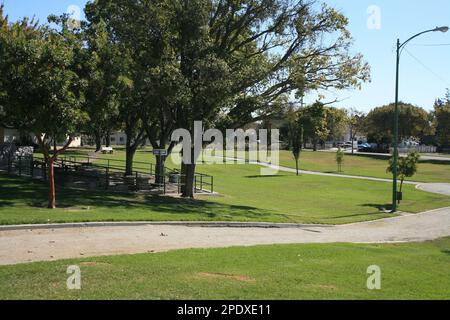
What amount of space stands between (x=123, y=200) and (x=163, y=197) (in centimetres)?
335

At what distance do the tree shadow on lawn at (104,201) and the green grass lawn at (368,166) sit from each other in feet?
109

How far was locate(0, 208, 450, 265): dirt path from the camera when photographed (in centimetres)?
1040

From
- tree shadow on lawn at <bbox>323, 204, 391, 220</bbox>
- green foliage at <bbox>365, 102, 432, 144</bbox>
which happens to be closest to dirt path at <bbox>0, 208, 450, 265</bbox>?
tree shadow on lawn at <bbox>323, 204, 391, 220</bbox>

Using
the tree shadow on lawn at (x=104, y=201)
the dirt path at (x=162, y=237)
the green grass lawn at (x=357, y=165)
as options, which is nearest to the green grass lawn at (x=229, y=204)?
the tree shadow on lawn at (x=104, y=201)

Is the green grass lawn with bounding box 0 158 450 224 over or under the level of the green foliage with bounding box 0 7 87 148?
under

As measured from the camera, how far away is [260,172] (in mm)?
52875

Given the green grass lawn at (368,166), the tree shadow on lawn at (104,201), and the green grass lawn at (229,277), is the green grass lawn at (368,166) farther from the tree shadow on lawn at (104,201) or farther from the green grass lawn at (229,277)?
the green grass lawn at (229,277)

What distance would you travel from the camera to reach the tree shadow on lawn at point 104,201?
58.4 ft

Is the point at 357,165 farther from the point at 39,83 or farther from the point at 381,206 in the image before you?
the point at 39,83

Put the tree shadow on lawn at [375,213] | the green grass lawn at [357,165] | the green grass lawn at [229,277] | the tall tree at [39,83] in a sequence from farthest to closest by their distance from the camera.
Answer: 1. the green grass lawn at [357,165]
2. the tree shadow on lawn at [375,213]
3. the tall tree at [39,83]
4. the green grass lawn at [229,277]

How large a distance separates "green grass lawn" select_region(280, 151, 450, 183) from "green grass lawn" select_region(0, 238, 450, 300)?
141 ft

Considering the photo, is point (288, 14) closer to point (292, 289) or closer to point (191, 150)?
point (191, 150)

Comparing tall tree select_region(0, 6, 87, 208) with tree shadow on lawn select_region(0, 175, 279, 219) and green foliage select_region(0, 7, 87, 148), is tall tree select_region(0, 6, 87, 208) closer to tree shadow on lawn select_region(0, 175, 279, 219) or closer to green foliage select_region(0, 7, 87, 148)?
green foliage select_region(0, 7, 87, 148)
